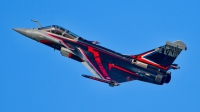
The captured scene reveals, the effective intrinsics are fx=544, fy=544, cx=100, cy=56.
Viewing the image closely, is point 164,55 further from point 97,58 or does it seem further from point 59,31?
point 59,31

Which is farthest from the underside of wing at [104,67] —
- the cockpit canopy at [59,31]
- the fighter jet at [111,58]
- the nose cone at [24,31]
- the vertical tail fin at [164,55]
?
the nose cone at [24,31]

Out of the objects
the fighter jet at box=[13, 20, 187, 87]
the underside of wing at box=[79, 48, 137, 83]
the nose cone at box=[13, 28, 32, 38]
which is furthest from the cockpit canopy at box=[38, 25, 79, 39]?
the underside of wing at box=[79, 48, 137, 83]

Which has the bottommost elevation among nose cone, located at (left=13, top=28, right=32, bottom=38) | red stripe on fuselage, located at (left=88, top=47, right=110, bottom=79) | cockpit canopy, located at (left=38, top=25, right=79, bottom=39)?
red stripe on fuselage, located at (left=88, top=47, right=110, bottom=79)

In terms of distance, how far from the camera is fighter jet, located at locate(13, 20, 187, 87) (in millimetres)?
40625

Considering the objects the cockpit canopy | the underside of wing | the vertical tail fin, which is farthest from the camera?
the cockpit canopy

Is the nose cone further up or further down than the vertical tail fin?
further up

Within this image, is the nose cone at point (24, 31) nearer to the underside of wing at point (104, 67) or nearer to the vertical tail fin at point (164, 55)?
the underside of wing at point (104, 67)

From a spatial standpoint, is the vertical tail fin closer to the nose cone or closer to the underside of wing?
the underside of wing

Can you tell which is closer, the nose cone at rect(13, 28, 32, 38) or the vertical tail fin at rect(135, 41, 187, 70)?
the vertical tail fin at rect(135, 41, 187, 70)

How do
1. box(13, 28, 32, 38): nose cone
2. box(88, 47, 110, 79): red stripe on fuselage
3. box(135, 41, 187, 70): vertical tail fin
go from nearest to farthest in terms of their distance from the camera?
box(135, 41, 187, 70): vertical tail fin, box(88, 47, 110, 79): red stripe on fuselage, box(13, 28, 32, 38): nose cone

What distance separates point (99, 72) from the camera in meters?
41.3

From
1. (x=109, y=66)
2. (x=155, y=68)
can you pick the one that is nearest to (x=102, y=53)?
(x=109, y=66)

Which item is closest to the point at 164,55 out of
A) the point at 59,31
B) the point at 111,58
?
the point at 111,58

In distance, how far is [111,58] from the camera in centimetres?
4259
